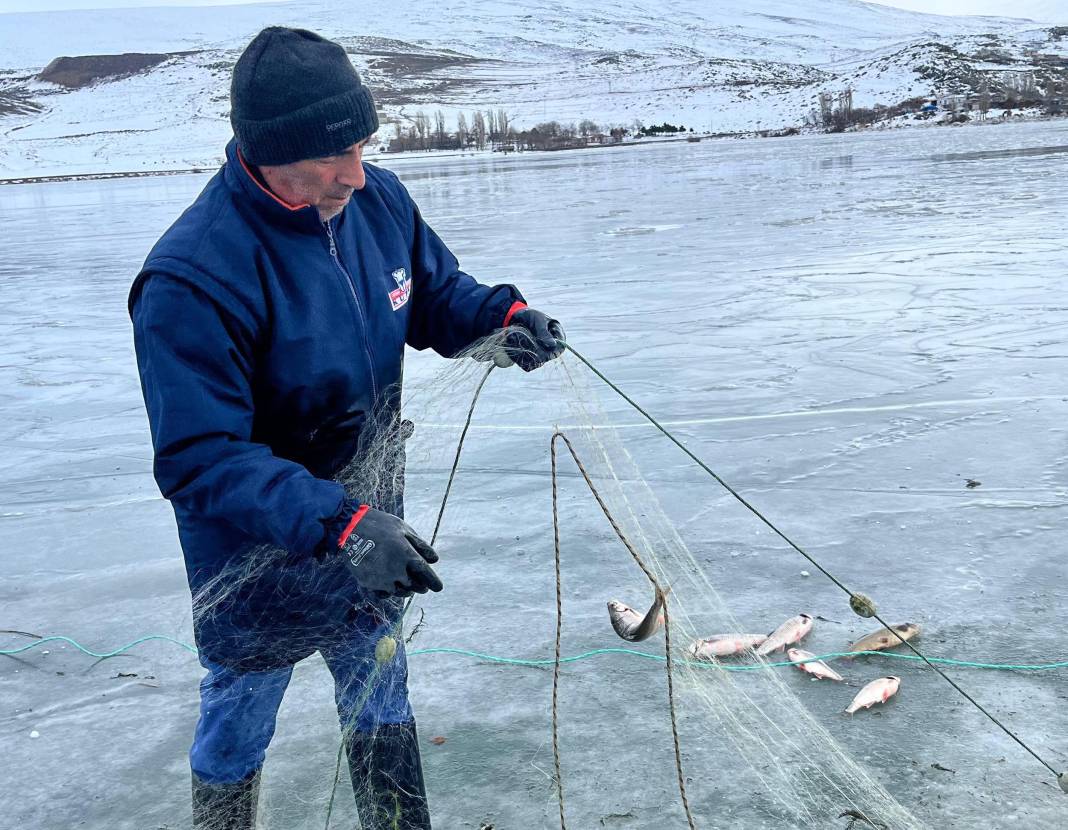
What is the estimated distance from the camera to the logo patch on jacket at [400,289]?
88.0 inches

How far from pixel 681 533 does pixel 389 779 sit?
1.91 m

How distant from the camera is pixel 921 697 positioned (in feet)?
9.38

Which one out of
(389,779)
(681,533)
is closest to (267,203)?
(389,779)

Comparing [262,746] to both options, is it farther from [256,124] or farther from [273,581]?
[256,124]

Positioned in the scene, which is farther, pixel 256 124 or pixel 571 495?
pixel 571 495

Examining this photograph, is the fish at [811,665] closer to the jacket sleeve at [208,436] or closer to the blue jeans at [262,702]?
the blue jeans at [262,702]

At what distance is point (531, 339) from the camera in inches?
93.0

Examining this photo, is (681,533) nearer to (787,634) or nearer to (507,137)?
(787,634)

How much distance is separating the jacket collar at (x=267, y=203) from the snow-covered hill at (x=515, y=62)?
48.9m

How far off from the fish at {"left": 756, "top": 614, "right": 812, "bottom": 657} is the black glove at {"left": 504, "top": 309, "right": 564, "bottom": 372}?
124 cm

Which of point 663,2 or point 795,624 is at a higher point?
point 663,2

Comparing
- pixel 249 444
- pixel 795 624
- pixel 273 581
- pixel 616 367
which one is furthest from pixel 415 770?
pixel 616 367

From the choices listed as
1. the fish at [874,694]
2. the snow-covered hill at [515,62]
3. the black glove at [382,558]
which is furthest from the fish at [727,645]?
the snow-covered hill at [515,62]

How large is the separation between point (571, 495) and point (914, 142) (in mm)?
30382
